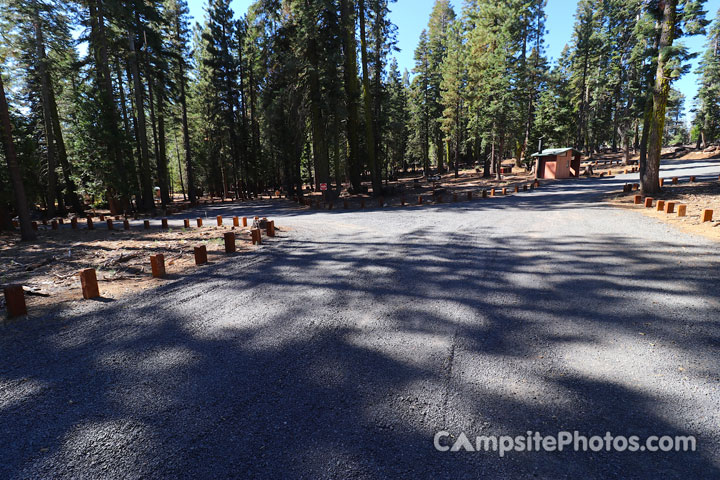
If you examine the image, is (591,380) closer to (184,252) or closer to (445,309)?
(445,309)

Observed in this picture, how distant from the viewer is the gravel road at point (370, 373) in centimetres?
220

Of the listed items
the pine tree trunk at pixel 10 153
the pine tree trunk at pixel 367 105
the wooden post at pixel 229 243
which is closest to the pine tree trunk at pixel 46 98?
the pine tree trunk at pixel 10 153

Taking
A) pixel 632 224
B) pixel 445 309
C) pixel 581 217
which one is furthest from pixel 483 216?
pixel 445 309

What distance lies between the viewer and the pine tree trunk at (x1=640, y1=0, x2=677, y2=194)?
12.9 metres

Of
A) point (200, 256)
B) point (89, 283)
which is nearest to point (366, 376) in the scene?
point (89, 283)

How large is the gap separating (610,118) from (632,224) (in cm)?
5380

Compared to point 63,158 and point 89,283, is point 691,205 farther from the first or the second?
point 63,158

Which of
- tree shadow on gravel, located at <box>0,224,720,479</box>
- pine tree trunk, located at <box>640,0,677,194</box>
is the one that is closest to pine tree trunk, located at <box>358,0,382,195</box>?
pine tree trunk, located at <box>640,0,677,194</box>

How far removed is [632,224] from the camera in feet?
31.4

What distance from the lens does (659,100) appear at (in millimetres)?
13539

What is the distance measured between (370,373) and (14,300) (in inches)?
217

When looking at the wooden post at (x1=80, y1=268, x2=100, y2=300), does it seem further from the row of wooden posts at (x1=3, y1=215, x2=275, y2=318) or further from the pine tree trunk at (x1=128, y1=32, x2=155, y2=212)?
the pine tree trunk at (x1=128, y1=32, x2=155, y2=212)

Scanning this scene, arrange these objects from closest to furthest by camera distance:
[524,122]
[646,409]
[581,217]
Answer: [646,409] < [581,217] < [524,122]

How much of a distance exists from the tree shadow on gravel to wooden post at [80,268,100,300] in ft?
2.36
